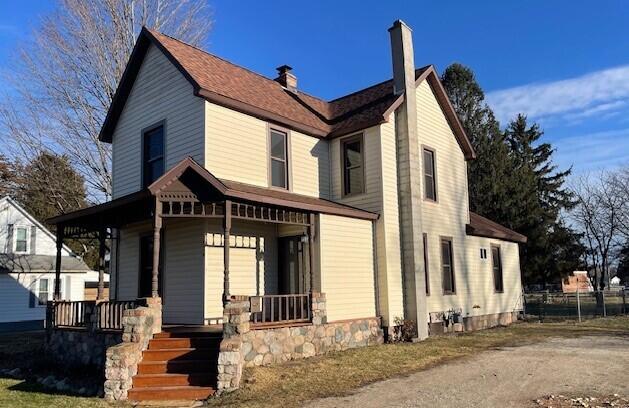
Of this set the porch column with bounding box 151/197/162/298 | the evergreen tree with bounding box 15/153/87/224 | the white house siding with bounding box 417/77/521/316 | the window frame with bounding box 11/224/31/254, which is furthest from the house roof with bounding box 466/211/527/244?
the window frame with bounding box 11/224/31/254

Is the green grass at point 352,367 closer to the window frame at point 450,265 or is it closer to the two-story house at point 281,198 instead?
the two-story house at point 281,198

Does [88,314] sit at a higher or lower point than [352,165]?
lower

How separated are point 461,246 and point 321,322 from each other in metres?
7.35

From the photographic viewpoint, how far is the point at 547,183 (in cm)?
3966

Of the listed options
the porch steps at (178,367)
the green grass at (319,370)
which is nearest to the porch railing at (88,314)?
the green grass at (319,370)

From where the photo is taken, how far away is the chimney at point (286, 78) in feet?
55.6

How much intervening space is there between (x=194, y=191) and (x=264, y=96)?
4827 mm

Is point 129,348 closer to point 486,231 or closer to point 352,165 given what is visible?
point 352,165

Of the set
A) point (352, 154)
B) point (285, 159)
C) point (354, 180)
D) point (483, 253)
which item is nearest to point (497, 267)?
point (483, 253)

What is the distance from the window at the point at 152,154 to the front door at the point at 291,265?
3755 millimetres

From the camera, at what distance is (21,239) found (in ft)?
86.4

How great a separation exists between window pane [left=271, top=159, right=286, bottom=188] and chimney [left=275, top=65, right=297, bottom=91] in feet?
13.8

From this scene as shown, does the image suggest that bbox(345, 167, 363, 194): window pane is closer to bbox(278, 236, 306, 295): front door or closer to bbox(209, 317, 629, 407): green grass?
bbox(278, 236, 306, 295): front door

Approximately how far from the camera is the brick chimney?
14.1 metres
